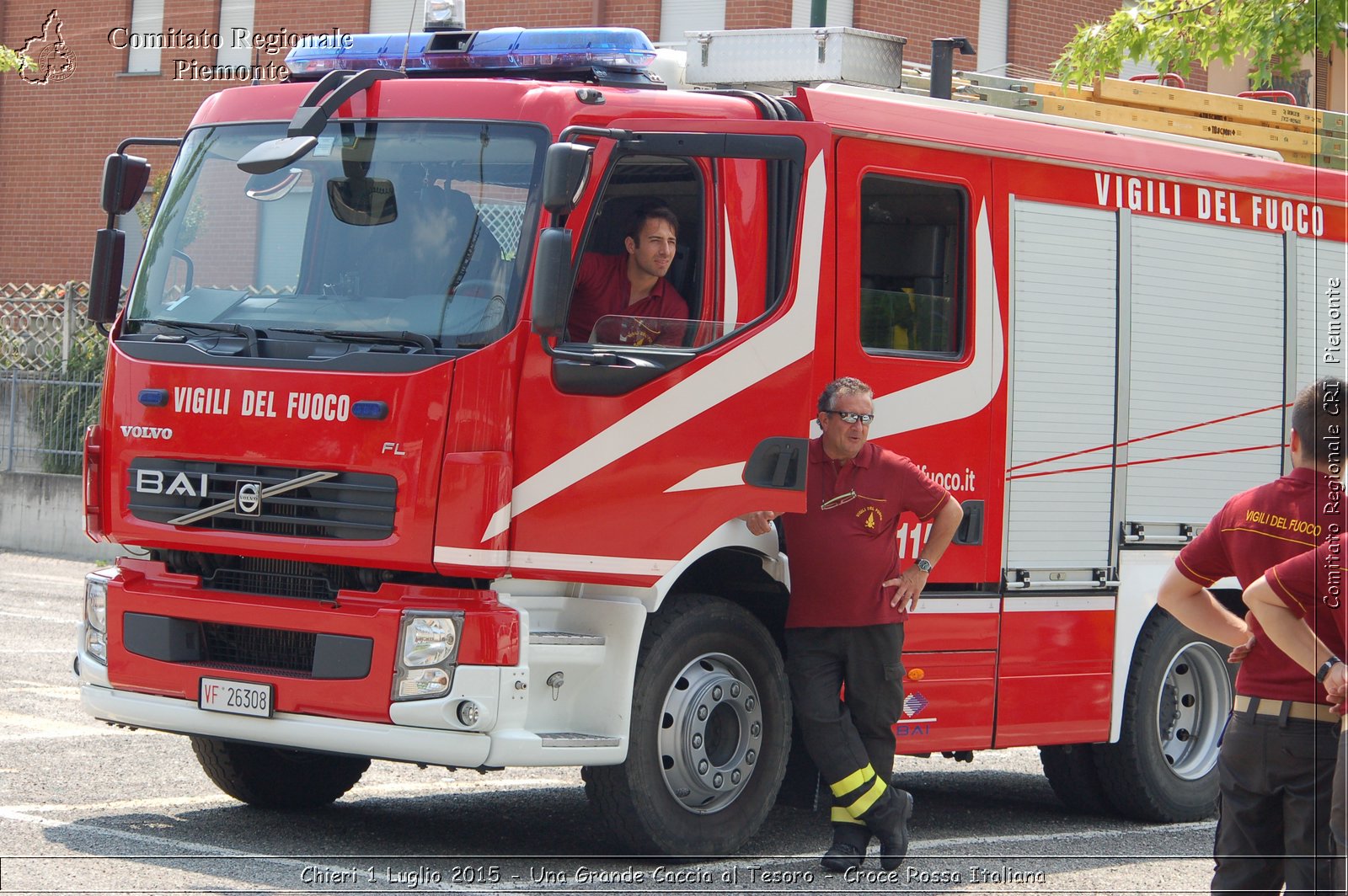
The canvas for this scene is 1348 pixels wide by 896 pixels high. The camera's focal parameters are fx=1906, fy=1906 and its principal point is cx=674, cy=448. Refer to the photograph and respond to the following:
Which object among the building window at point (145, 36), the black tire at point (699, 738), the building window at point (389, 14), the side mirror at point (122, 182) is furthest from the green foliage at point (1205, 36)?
the building window at point (145, 36)

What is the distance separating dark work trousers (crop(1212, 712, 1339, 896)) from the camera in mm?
5410

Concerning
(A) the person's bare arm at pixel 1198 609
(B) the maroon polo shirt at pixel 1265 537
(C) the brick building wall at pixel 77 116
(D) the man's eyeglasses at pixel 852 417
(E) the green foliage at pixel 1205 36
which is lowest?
(A) the person's bare arm at pixel 1198 609

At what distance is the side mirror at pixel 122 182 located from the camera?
7.89 m

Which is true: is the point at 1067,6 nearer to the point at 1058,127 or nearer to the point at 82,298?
the point at 82,298

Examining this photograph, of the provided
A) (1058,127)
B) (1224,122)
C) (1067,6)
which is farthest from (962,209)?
(1067,6)

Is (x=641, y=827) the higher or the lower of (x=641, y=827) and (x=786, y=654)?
the lower

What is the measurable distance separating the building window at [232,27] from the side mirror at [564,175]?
19803 millimetres

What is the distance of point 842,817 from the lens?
7.47 meters

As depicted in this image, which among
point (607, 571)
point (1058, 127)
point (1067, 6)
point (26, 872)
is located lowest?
point (26, 872)

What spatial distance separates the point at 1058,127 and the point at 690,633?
320 cm

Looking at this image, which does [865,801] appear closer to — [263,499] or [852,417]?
[852,417]

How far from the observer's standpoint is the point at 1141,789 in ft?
30.3

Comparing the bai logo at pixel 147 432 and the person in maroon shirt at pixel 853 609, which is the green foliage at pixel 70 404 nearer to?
the bai logo at pixel 147 432

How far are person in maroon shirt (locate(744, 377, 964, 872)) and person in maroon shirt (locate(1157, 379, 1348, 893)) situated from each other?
1832 mm
